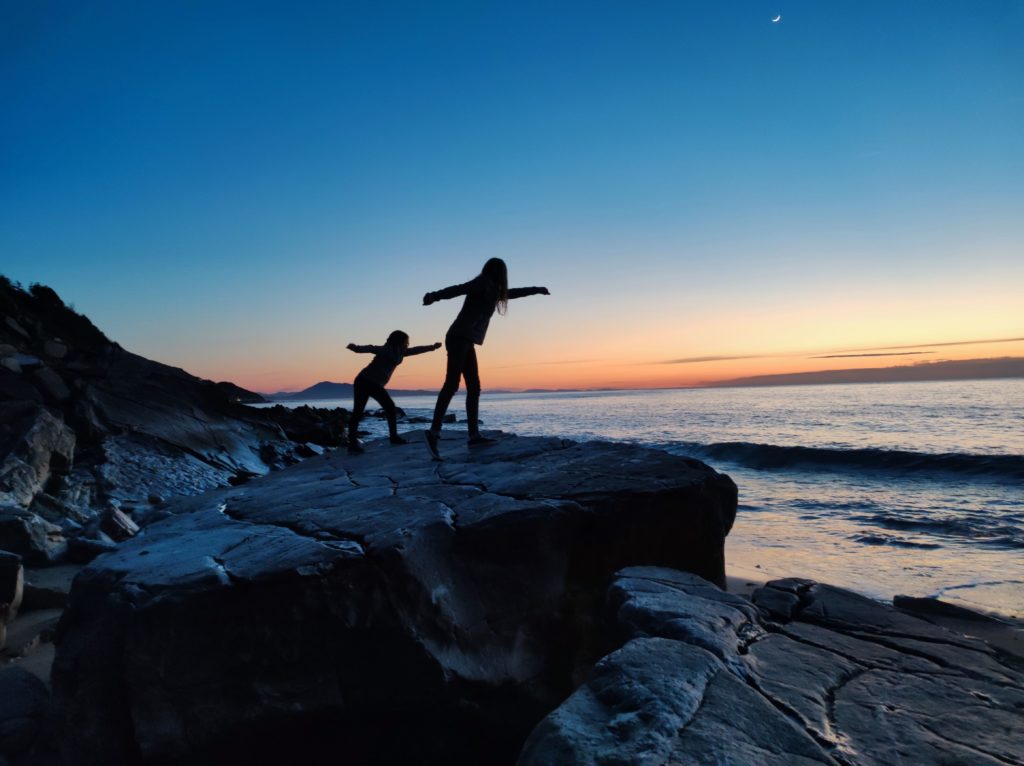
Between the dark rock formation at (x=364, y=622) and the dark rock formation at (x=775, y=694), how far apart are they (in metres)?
0.63

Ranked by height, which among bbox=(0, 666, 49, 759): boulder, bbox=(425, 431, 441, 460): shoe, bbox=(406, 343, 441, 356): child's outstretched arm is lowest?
bbox=(0, 666, 49, 759): boulder

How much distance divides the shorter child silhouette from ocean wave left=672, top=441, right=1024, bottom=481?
12.3 meters

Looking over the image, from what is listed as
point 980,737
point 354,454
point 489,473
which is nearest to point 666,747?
point 980,737

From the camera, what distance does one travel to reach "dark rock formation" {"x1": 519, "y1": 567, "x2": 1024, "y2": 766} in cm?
176

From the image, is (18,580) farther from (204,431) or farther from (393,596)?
(204,431)

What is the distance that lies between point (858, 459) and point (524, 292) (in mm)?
13634

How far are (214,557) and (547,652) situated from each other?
1.96 metres

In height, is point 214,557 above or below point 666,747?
above

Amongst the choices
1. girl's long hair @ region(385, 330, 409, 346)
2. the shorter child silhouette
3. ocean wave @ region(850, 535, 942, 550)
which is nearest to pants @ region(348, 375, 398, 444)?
the shorter child silhouette

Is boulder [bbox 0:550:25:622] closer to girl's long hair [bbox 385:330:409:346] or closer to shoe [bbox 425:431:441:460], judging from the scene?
shoe [bbox 425:431:441:460]

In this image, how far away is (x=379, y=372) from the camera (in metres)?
6.98

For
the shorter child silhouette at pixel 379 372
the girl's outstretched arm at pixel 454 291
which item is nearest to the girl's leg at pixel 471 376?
the girl's outstretched arm at pixel 454 291

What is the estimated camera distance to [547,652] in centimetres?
345

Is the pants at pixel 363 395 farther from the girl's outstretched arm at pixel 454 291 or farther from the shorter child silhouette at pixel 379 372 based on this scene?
the girl's outstretched arm at pixel 454 291
